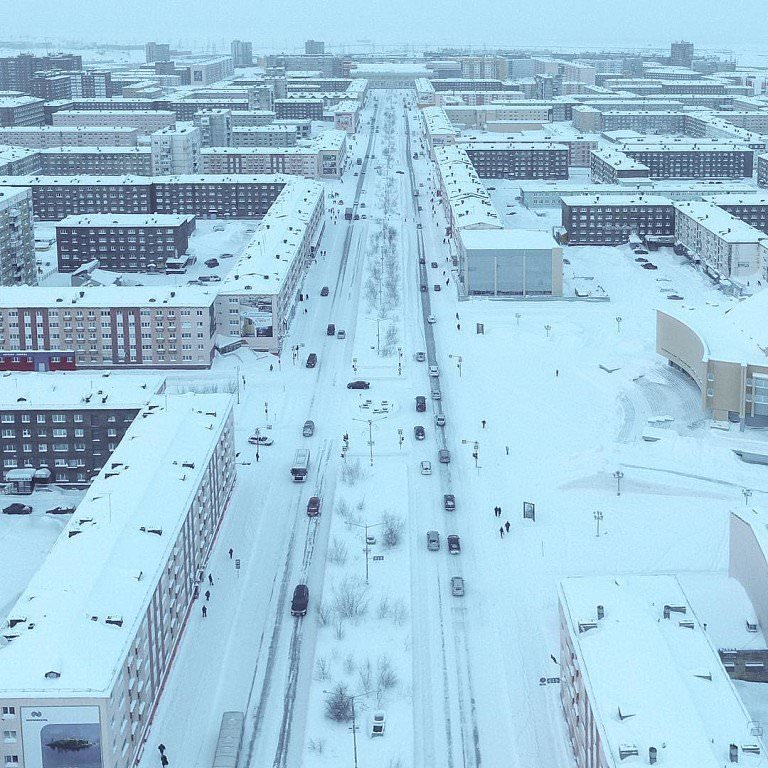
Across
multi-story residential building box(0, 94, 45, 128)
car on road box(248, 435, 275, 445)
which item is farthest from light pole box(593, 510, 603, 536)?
multi-story residential building box(0, 94, 45, 128)

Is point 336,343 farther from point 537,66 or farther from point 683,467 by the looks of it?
point 537,66

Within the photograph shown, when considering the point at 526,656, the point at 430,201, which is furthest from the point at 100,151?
the point at 526,656

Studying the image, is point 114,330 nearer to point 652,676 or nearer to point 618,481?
point 618,481

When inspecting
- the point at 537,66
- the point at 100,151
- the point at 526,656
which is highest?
the point at 537,66

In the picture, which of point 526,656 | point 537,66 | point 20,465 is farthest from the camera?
point 537,66

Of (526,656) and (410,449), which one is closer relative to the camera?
(526,656)

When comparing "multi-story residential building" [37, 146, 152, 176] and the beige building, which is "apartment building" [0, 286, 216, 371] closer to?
the beige building

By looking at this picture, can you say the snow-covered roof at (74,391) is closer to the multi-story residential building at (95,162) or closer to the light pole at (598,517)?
the light pole at (598,517)

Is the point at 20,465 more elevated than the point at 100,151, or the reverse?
the point at 100,151
